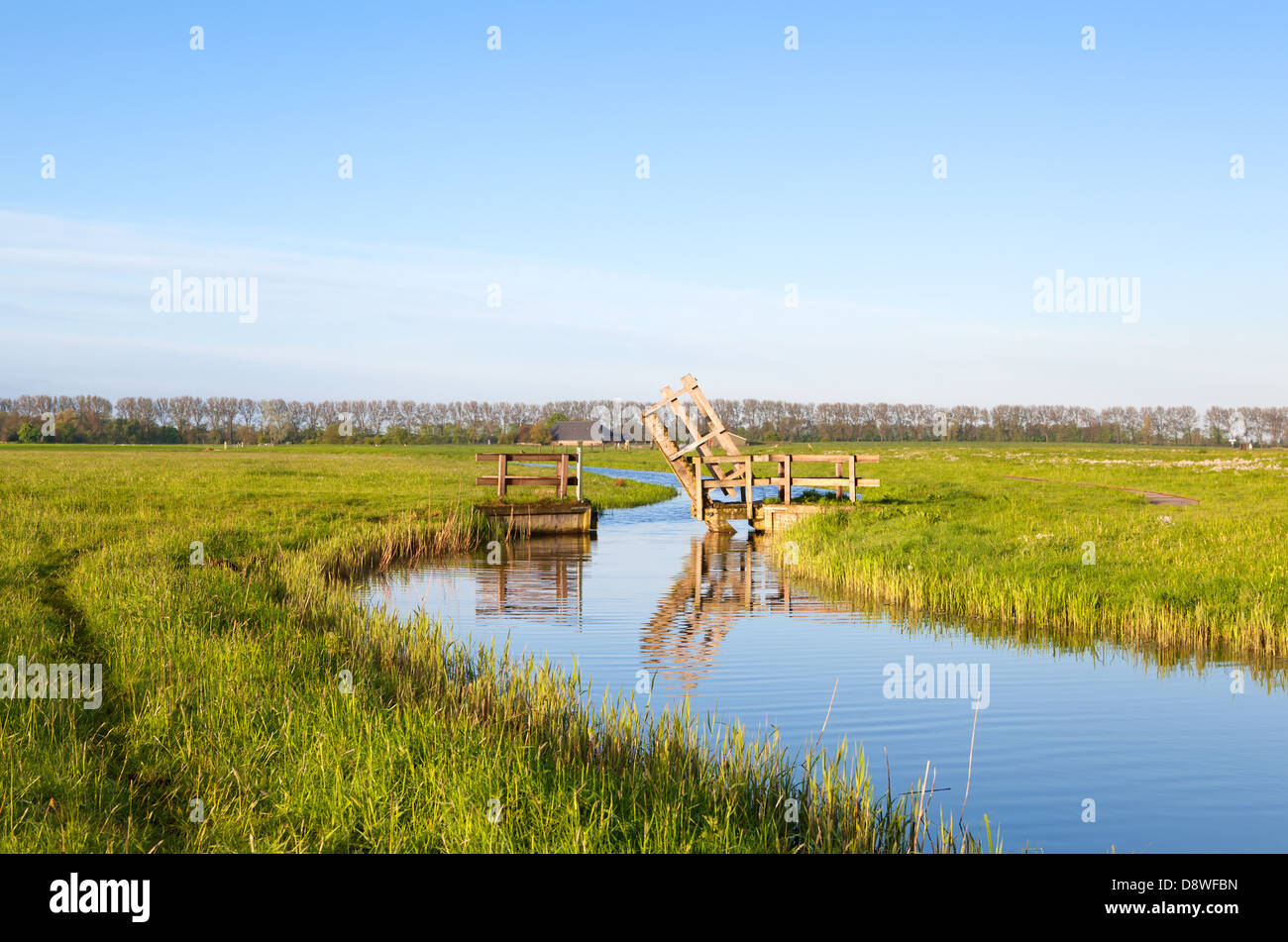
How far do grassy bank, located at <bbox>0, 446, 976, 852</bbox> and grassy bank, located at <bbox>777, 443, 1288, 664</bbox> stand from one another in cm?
900

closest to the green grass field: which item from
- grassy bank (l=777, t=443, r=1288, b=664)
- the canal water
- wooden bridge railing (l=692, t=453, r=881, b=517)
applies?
grassy bank (l=777, t=443, r=1288, b=664)

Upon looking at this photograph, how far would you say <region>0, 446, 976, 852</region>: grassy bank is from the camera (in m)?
7.32

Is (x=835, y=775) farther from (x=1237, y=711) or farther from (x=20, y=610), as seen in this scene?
(x=20, y=610)

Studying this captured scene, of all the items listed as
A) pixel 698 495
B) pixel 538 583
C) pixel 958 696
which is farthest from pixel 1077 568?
pixel 698 495

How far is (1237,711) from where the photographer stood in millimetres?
12469

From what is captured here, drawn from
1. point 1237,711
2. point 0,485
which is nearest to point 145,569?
point 1237,711

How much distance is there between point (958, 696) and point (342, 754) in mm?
8506

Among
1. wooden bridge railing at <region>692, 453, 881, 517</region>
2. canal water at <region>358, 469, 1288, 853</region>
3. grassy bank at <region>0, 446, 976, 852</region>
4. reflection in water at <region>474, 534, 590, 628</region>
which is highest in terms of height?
wooden bridge railing at <region>692, 453, 881, 517</region>

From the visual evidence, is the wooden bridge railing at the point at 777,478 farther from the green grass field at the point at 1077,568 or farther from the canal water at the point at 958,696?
the canal water at the point at 958,696

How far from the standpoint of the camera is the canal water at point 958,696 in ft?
30.6

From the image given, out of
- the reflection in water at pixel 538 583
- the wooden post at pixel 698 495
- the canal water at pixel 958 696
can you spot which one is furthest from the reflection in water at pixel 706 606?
the wooden post at pixel 698 495

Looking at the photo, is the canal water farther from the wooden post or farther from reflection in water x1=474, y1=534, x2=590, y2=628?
the wooden post

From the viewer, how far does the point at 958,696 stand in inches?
532

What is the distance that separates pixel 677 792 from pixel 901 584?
1374 cm
